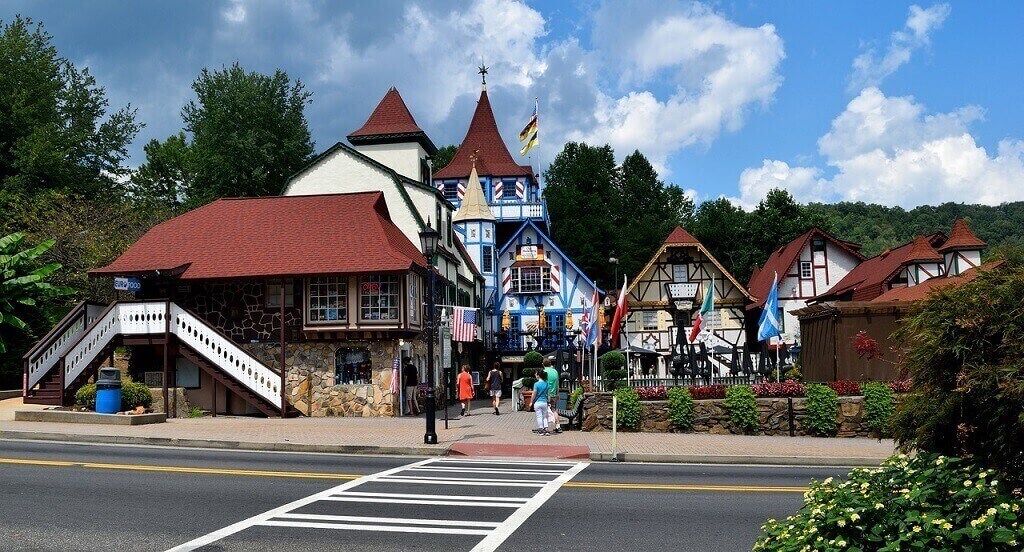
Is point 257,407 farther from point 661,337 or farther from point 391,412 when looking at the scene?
point 661,337

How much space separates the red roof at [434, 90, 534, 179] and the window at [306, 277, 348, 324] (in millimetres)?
35780

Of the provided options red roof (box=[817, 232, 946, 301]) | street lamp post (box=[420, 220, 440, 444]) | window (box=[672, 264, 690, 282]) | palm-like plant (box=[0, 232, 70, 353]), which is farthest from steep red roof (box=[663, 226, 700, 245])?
palm-like plant (box=[0, 232, 70, 353])

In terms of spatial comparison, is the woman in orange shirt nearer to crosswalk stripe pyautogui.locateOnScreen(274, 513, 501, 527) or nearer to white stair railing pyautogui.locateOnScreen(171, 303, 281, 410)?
white stair railing pyautogui.locateOnScreen(171, 303, 281, 410)

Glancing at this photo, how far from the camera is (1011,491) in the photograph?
554cm

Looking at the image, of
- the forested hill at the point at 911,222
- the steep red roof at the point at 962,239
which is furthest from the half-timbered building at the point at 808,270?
the forested hill at the point at 911,222

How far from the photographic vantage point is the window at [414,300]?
27625mm

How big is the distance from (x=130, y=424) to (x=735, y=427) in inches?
619

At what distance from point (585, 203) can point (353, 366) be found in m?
51.2

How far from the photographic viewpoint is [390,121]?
1609 inches

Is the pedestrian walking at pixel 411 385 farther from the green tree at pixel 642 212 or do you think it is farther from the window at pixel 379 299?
the green tree at pixel 642 212

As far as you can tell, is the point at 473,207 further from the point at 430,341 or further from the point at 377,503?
the point at 377,503

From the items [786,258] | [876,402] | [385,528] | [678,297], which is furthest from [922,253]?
[385,528]

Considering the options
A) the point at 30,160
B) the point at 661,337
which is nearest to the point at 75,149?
the point at 30,160

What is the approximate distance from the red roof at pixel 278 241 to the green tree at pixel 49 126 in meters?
14.8
